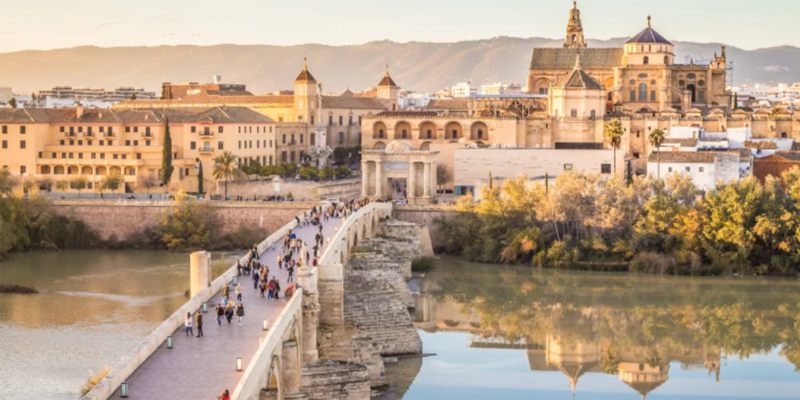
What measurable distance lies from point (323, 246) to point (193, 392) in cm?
1525

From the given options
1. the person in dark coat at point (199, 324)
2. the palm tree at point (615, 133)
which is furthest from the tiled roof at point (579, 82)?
the person in dark coat at point (199, 324)

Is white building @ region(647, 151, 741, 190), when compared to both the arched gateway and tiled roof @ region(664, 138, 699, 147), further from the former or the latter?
the arched gateway

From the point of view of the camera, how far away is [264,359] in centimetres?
1853

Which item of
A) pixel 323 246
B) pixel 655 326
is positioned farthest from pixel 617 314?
pixel 323 246

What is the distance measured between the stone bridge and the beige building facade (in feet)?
62.2

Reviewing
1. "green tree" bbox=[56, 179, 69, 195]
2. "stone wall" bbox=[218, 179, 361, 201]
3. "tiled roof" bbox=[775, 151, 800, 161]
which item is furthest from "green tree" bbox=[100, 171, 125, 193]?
"tiled roof" bbox=[775, 151, 800, 161]

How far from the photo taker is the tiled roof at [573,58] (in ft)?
232

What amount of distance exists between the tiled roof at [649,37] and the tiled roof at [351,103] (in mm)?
17584

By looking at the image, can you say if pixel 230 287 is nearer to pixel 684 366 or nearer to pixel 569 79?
pixel 684 366

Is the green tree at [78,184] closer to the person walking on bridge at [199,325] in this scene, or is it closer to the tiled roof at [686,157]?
the tiled roof at [686,157]

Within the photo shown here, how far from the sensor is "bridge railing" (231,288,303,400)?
662 inches

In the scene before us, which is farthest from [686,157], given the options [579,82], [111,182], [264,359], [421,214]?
[264,359]

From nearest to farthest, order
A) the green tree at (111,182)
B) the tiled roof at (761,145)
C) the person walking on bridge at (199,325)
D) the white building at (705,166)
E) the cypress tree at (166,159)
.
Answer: the person walking on bridge at (199,325) → the white building at (705,166) → the green tree at (111,182) → the cypress tree at (166,159) → the tiled roof at (761,145)

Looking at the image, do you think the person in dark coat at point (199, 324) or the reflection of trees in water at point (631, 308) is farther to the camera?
the reflection of trees in water at point (631, 308)
